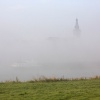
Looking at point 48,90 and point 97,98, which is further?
point 48,90

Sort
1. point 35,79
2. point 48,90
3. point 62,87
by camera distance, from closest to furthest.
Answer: point 48,90, point 62,87, point 35,79

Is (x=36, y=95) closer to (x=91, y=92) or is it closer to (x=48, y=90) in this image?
(x=48, y=90)

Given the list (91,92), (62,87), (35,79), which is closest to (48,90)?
(62,87)

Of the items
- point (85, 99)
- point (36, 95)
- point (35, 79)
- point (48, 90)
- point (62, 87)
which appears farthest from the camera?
point (35, 79)

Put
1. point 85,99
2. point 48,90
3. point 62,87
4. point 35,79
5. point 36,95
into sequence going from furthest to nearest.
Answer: point 35,79, point 62,87, point 48,90, point 36,95, point 85,99

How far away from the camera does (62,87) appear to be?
17422 millimetres

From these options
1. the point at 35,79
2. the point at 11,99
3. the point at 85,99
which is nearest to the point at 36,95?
the point at 11,99

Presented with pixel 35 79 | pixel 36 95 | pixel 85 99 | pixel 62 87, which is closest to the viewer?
pixel 85 99

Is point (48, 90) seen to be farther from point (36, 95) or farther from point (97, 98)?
point (97, 98)

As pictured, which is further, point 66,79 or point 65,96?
point 66,79

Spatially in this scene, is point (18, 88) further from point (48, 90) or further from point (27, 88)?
point (48, 90)

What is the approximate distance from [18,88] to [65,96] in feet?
13.8

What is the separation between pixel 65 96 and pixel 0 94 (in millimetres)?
3665

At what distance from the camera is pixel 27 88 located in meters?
17.5
